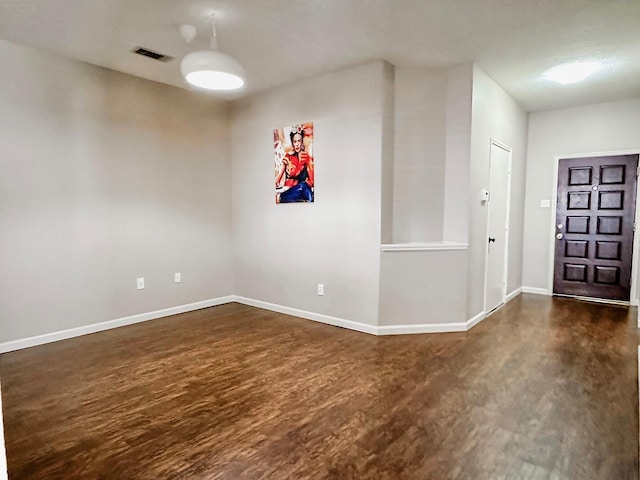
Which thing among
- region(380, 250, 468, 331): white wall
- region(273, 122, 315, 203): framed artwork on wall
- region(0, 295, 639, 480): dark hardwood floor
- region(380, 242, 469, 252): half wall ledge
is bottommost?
region(0, 295, 639, 480): dark hardwood floor

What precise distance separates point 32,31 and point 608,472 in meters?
4.77

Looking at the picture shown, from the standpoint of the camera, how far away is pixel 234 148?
200 inches

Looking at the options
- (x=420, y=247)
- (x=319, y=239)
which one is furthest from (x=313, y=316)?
(x=420, y=247)

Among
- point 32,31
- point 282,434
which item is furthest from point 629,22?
point 32,31

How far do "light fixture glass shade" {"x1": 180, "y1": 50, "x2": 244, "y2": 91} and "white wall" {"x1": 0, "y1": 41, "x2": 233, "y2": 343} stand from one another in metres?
1.56

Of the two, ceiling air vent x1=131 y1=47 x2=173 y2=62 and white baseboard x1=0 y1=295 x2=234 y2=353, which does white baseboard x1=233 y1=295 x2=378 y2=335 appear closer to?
white baseboard x1=0 y1=295 x2=234 y2=353

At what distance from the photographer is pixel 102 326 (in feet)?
13.0

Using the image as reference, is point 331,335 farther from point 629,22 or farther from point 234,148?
point 629,22

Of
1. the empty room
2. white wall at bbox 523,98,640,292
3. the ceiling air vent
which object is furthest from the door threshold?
the ceiling air vent

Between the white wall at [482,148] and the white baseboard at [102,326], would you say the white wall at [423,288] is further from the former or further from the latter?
the white baseboard at [102,326]

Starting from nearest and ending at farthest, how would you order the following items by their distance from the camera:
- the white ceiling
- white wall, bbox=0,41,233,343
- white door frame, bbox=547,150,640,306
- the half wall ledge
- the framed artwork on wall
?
1. the white ceiling
2. white wall, bbox=0,41,233,343
3. the half wall ledge
4. the framed artwork on wall
5. white door frame, bbox=547,150,640,306

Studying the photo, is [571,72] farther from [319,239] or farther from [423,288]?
[319,239]

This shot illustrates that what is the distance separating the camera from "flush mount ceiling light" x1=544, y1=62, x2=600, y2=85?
12.4ft

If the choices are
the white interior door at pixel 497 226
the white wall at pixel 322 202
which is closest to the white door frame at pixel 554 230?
the white interior door at pixel 497 226
